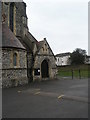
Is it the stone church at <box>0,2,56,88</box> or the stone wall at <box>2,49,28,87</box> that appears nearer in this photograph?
the stone wall at <box>2,49,28,87</box>

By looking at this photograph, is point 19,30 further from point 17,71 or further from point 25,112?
point 25,112

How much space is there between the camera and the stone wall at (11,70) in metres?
20.4

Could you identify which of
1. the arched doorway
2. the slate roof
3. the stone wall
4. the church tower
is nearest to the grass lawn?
the arched doorway

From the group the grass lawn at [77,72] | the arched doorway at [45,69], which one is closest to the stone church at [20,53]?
the arched doorway at [45,69]

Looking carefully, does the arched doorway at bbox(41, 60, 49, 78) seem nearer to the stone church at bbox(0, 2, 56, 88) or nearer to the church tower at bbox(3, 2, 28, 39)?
the stone church at bbox(0, 2, 56, 88)

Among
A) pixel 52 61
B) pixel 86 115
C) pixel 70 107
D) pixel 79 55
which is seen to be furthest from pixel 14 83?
pixel 79 55

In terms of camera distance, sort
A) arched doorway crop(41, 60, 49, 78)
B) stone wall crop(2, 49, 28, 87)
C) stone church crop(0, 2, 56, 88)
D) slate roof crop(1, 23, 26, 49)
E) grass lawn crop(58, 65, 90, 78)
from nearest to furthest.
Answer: stone wall crop(2, 49, 28, 87) → stone church crop(0, 2, 56, 88) → slate roof crop(1, 23, 26, 49) → arched doorway crop(41, 60, 49, 78) → grass lawn crop(58, 65, 90, 78)

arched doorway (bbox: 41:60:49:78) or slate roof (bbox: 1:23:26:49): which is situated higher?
slate roof (bbox: 1:23:26:49)

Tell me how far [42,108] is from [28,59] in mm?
17746

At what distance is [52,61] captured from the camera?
97.4ft

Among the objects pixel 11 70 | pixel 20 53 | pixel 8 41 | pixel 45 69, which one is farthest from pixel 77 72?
pixel 8 41

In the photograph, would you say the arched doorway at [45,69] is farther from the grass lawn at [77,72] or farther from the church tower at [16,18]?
the grass lawn at [77,72]

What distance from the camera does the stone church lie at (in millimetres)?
20938

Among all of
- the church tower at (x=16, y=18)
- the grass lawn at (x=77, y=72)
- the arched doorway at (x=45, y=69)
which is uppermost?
the church tower at (x=16, y=18)
